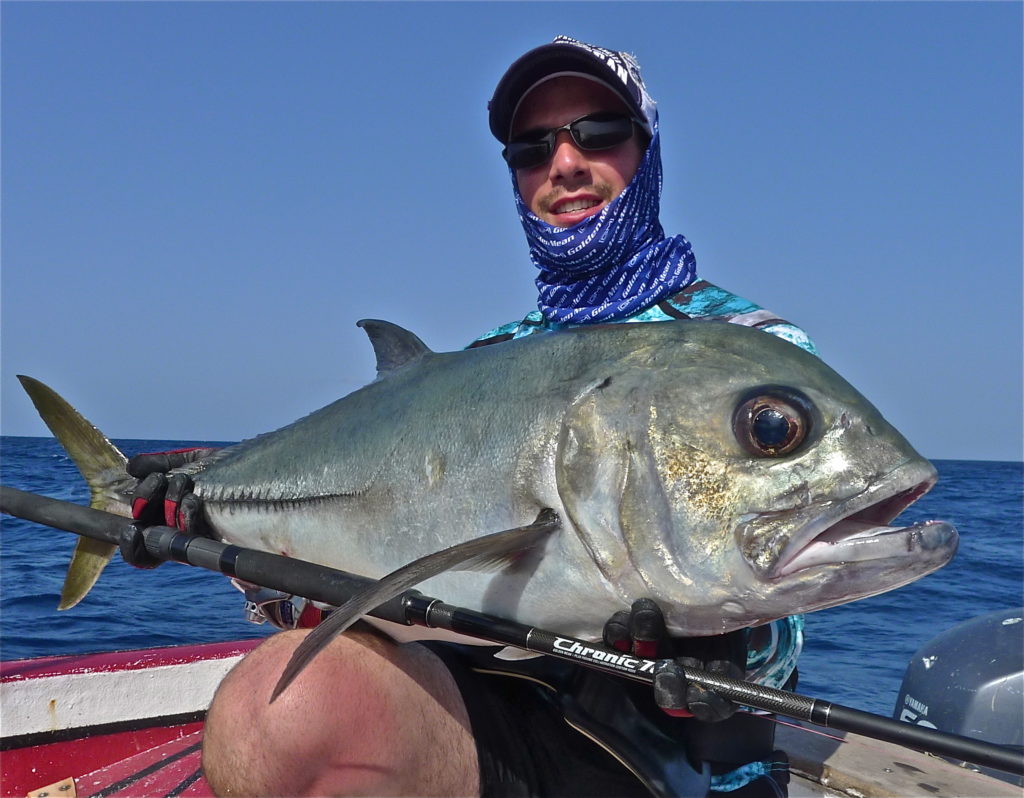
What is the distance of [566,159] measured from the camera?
3283 mm

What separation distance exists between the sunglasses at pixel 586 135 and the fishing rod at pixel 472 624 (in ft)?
5.69

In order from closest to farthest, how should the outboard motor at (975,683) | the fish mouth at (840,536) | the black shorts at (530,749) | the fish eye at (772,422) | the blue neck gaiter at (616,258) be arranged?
the fish mouth at (840,536)
the fish eye at (772,422)
the black shorts at (530,749)
the blue neck gaiter at (616,258)
the outboard motor at (975,683)

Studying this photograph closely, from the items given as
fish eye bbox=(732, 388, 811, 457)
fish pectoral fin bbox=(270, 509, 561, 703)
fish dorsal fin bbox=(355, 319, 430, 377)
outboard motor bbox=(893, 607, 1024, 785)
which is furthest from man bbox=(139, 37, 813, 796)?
outboard motor bbox=(893, 607, 1024, 785)

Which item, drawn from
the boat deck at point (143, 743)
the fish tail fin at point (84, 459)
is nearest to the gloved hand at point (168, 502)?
the fish tail fin at point (84, 459)

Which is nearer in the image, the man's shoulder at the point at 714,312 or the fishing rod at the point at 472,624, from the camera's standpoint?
the fishing rod at the point at 472,624

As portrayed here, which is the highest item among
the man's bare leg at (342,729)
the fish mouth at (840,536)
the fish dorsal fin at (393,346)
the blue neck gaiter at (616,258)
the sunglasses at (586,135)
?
the sunglasses at (586,135)

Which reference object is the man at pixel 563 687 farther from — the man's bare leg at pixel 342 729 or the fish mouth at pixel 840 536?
the fish mouth at pixel 840 536

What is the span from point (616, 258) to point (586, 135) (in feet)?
1.49

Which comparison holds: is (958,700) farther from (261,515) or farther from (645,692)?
(261,515)

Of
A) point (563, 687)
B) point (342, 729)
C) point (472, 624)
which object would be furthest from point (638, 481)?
point (342, 729)

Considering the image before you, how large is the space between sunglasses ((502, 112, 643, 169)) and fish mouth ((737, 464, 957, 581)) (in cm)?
185

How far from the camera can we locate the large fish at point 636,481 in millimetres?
1791

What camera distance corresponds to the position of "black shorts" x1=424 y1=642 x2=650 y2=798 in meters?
2.57

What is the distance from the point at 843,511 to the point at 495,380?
92cm
